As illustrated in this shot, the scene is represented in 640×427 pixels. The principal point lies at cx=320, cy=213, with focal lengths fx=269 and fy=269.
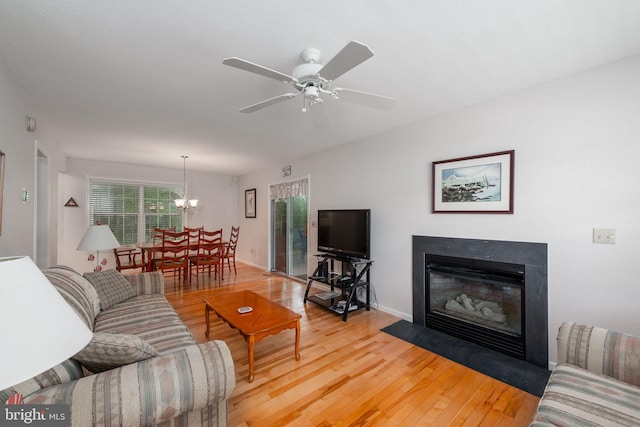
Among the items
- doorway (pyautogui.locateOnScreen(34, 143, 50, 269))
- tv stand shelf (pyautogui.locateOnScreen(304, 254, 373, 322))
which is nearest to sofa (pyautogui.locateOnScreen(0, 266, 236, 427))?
tv stand shelf (pyautogui.locateOnScreen(304, 254, 373, 322))

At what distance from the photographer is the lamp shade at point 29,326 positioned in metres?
0.56

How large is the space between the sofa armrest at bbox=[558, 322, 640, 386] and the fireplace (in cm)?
72

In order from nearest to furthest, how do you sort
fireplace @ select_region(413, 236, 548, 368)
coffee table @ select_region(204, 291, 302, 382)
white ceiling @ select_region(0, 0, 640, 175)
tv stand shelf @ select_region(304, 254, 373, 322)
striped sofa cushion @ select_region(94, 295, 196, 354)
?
white ceiling @ select_region(0, 0, 640, 175) < striped sofa cushion @ select_region(94, 295, 196, 354) < coffee table @ select_region(204, 291, 302, 382) < fireplace @ select_region(413, 236, 548, 368) < tv stand shelf @ select_region(304, 254, 373, 322)

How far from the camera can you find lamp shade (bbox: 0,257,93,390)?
561 mm

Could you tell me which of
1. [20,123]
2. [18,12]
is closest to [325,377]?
[18,12]

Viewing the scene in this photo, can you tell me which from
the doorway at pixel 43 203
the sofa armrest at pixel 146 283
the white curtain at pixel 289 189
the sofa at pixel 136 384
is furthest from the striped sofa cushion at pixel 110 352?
the white curtain at pixel 289 189

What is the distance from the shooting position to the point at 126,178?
569 cm

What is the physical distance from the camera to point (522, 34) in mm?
1651

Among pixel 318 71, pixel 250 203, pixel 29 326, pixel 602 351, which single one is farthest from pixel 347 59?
pixel 250 203

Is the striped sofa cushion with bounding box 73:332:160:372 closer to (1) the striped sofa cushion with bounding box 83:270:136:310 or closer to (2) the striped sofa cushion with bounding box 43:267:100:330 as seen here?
(2) the striped sofa cushion with bounding box 43:267:100:330

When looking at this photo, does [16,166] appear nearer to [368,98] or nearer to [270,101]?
[270,101]

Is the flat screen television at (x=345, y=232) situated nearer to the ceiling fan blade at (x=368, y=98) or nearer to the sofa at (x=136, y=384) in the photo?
the ceiling fan blade at (x=368, y=98)

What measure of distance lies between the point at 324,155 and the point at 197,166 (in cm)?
312

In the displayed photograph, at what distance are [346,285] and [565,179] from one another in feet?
7.86
